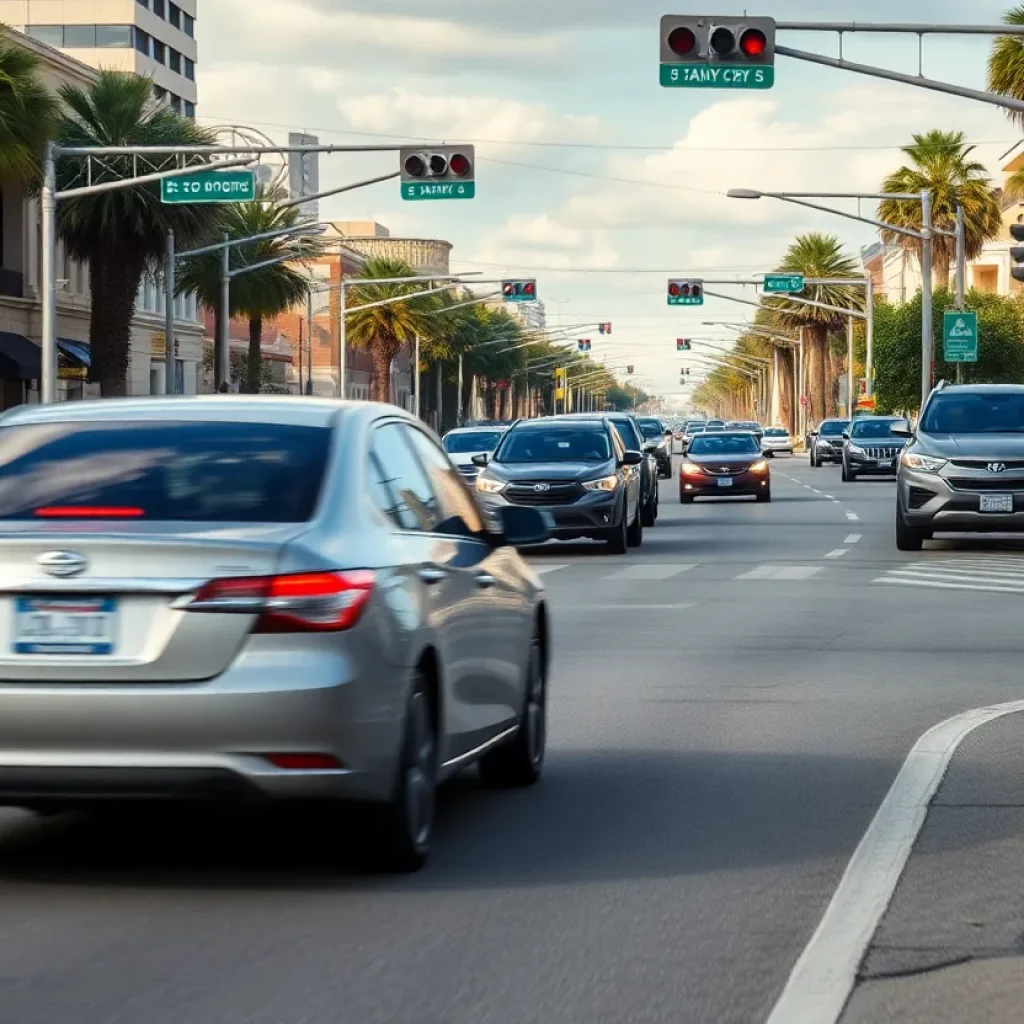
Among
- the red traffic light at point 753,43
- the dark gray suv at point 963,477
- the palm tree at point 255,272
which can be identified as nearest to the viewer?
the red traffic light at point 753,43

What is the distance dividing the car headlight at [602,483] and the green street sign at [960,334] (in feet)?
114

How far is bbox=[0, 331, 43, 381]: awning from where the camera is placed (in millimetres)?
57625

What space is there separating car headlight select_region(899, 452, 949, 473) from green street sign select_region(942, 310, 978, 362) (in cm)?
3498

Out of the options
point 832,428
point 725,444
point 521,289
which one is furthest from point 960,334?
point 521,289

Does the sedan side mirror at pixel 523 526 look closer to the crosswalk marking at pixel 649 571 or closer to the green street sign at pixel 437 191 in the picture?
the crosswalk marking at pixel 649 571

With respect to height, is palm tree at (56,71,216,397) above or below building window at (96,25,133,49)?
below

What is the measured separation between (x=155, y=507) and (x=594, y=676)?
22.3 feet

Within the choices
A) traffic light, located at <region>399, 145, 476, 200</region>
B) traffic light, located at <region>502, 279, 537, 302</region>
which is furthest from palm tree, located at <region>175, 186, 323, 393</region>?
traffic light, located at <region>399, 145, 476, 200</region>

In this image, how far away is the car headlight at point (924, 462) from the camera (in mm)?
26547

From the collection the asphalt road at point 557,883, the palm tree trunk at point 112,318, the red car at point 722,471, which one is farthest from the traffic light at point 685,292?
the asphalt road at point 557,883

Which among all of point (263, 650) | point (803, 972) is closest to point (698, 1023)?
point (803, 972)

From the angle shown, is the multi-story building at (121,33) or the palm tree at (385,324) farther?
the multi-story building at (121,33)

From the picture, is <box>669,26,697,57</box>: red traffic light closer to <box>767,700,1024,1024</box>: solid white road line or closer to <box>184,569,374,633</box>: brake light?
<box>767,700,1024,1024</box>: solid white road line

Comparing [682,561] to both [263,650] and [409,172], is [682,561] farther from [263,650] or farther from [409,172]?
[263,650]
